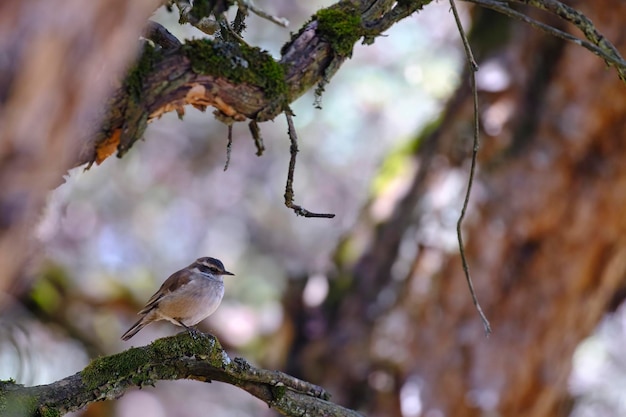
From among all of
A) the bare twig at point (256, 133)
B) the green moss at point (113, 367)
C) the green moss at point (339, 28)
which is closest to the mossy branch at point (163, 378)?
the green moss at point (113, 367)

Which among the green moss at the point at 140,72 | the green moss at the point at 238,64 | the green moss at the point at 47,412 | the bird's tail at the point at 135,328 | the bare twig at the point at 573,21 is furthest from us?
the bird's tail at the point at 135,328

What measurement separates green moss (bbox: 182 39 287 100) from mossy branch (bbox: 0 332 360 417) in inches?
40.9

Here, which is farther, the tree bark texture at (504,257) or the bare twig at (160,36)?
the tree bark texture at (504,257)

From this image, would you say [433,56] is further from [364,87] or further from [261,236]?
[261,236]

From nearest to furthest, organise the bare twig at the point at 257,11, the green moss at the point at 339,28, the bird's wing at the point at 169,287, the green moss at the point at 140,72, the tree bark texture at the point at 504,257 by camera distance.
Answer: the green moss at the point at 140,72, the bare twig at the point at 257,11, the green moss at the point at 339,28, the bird's wing at the point at 169,287, the tree bark texture at the point at 504,257

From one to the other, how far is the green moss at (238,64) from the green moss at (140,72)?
135 millimetres

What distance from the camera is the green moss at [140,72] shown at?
2.74 meters

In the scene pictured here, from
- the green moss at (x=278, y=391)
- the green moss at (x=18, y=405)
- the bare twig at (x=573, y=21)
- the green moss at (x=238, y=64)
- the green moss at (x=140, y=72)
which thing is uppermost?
the bare twig at (x=573, y=21)

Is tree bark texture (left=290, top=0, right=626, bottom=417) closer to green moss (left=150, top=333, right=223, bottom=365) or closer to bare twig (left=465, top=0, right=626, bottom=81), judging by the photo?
bare twig (left=465, top=0, right=626, bottom=81)

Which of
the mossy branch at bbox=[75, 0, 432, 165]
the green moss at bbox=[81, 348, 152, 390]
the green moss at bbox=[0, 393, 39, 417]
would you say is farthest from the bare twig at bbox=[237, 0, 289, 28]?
the green moss at bbox=[0, 393, 39, 417]

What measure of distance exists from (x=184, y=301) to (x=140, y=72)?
2.36m

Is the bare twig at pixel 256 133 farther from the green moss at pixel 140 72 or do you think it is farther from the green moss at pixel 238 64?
the green moss at pixel 140 72

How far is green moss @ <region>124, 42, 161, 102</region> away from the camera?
2.74 meters

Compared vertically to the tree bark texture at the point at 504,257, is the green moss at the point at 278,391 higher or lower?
lower
